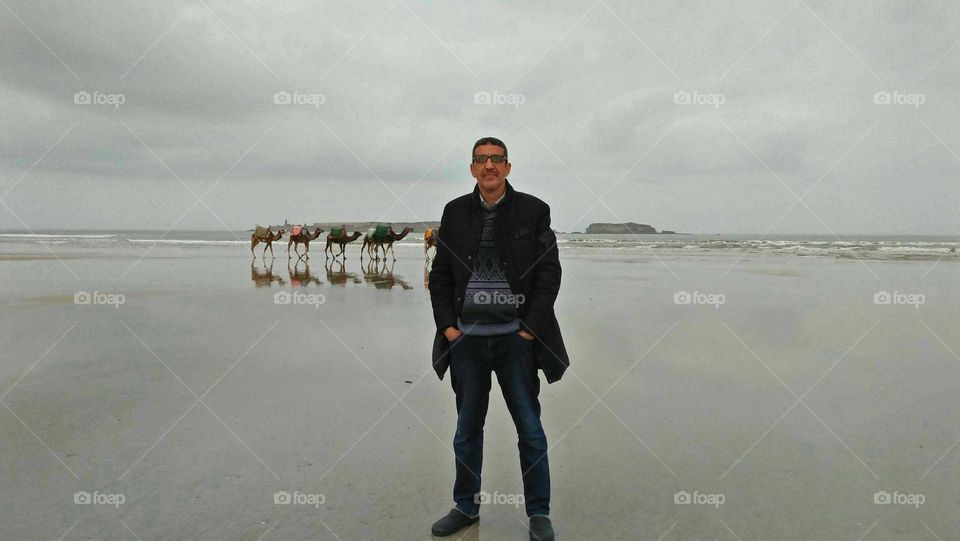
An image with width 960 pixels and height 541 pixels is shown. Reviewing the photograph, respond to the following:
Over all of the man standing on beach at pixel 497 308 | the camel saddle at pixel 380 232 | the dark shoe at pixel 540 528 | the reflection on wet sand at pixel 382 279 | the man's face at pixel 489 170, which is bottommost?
the dark shoe at pixel 540 528

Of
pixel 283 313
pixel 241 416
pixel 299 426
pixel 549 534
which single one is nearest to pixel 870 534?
pixel 549 534

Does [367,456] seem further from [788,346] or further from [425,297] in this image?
[425,297]

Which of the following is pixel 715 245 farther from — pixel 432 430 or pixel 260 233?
pixel 432 430

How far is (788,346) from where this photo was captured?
21.0 feet

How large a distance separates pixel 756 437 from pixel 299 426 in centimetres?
316

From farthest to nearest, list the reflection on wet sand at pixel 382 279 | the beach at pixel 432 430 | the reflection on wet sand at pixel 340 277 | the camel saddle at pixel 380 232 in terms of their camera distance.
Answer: the camel saddle at pixel 380 232 → the reflection on wet sand at pixel 340 277 → the reflection on wet sand at pixel 382 279 → the beach at pixel 432 430

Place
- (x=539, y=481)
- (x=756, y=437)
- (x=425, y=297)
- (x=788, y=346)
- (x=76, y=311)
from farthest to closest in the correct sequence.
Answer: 1. (x=425, y=297)
2. (x=76, y=311)
3. (x=788, y=346)
4. (x=756, y=437)
5. (x=539, y=481)

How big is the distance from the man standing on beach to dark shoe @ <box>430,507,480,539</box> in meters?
0.02

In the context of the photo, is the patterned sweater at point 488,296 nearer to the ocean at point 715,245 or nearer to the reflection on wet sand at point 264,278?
the reflection on wet sand at point 264,278

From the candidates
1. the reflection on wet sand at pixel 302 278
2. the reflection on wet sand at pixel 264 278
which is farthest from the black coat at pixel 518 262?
the reflection on wet sand at pixel 264 278

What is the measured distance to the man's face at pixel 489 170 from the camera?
289 cm

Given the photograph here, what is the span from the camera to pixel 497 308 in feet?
9.43

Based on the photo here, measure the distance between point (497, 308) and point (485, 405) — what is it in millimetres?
558

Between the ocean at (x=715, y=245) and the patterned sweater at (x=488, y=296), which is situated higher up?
the ocean at (x=715, y=245)
